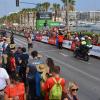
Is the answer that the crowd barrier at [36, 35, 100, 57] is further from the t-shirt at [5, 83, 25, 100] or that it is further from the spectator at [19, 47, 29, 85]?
the t-shirt at [5, 83, 25, 100]

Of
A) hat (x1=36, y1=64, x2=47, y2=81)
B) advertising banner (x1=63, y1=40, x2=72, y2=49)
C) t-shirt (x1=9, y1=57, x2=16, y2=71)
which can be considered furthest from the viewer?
advertising banner (x1=63, y1=40, x2=72, y2=49)

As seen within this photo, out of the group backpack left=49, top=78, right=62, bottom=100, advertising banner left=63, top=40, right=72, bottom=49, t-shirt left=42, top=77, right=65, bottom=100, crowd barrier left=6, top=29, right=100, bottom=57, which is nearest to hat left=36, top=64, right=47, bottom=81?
t-shirt left=42, top=77, right=65, bottom=100

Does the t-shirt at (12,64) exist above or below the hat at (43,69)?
below

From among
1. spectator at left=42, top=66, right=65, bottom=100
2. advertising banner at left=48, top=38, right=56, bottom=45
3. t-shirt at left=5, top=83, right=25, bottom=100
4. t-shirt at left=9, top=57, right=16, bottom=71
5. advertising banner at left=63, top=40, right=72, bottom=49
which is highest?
spectator at left=42, top=66, right=65, bottom=100

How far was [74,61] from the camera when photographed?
1176 inches

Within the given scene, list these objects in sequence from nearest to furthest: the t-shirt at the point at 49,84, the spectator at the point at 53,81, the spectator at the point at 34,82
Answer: the spectator at the point at 53,81 → the t-shirt at the point at 49,84 → the spectator at the point at 34,82

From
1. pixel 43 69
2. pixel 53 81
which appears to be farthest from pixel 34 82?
pixel 53 81

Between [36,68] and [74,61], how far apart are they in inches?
751

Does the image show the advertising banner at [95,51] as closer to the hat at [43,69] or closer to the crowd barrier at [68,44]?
the crowd barrier at [68,44]

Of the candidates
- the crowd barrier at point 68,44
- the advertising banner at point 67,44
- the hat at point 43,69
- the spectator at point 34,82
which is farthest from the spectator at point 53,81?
the advertising banner at point 67,44

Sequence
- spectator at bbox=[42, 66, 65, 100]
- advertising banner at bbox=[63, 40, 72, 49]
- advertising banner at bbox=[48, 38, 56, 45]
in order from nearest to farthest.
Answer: spectator at bbox=[42, 66, 65, 100]
advertising banner at bbox=[63, 40, 72, 49]
advertising banner at bbox=[48, 38, 56, 45]

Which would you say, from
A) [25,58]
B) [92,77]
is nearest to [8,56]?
[25,58]

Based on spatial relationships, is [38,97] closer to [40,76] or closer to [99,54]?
[40,76]

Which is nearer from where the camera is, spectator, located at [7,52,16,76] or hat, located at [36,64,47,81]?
hat, located at [36,64,47,81]
